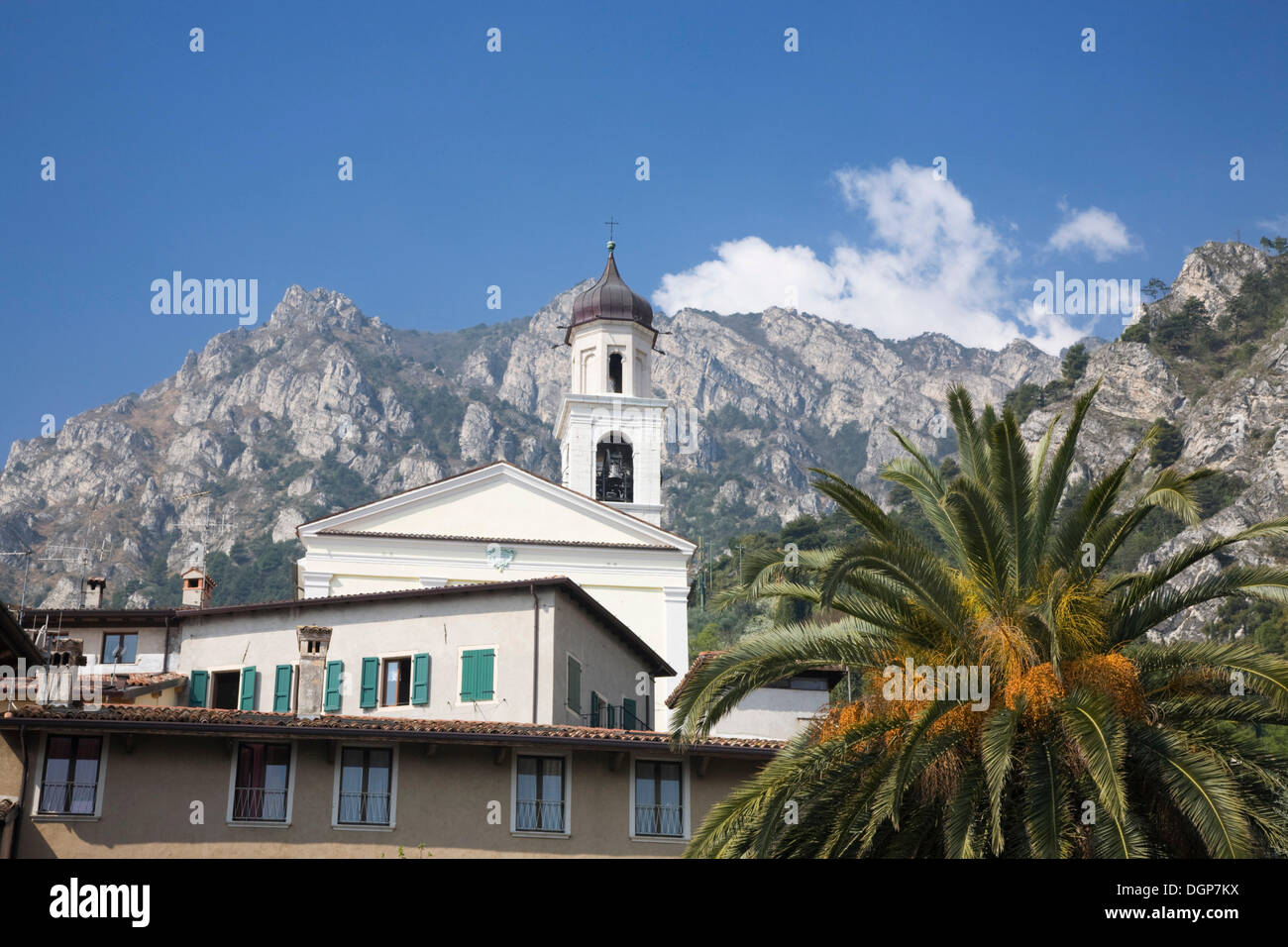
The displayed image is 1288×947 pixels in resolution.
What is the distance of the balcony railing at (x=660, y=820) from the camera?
25000mm

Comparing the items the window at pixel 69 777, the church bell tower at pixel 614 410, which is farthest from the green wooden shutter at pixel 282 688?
the church bell tower at pixel 614 410

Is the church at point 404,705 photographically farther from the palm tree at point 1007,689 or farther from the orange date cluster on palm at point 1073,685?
the orange date cluster on palm at point 1073,685

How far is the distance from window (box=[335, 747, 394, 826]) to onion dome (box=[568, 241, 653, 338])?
37726 mm

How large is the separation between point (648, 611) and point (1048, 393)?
92140mm

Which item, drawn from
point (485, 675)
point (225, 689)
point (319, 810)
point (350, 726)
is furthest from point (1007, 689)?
point (225, 689)

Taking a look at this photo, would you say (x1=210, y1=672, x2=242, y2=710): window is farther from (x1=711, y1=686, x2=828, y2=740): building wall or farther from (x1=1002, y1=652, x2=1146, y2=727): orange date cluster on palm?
(x1=1002, y1=652, x2=1146, y2=727): orange date cluster on palm

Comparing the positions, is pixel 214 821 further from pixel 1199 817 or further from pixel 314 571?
pixel 314 571

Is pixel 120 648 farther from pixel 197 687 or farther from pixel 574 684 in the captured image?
pixel 574 684

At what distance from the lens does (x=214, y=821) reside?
24375 millimetres

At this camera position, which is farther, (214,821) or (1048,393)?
(1048,393)

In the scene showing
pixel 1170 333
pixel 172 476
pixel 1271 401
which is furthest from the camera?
pixel 172 476

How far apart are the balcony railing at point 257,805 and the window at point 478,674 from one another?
7.24 metres
